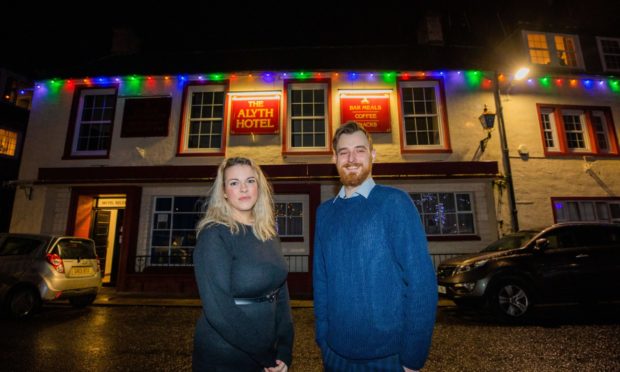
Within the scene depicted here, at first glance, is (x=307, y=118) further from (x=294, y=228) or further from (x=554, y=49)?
(x=554, y=49)

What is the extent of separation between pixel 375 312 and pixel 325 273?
0.46 m

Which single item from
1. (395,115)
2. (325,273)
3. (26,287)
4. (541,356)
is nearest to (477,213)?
(395,115)

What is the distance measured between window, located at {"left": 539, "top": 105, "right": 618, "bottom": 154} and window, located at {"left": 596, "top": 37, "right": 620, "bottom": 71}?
2.21 metres

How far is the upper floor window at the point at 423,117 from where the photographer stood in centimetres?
1075

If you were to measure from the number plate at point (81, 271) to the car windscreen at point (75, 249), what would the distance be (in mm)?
246

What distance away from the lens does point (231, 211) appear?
80.6 inches

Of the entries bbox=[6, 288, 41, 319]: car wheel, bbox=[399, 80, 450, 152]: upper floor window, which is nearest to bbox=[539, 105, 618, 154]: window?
bbox=[399, 80, 450, 152]: upper floor window

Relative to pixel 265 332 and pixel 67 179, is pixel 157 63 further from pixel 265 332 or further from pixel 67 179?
pixel 265 332

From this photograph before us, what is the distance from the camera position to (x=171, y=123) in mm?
10977

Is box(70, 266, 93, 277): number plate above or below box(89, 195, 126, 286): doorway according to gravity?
below

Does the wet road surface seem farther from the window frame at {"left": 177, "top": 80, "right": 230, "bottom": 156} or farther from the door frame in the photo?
the window frame at {"left": 177, "top": 80, "right": 230, "bottom": 156}

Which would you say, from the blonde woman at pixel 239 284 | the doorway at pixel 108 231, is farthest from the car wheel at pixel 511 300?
the doorway at pixel 108 231

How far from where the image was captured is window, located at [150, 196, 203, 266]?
33.8 feet

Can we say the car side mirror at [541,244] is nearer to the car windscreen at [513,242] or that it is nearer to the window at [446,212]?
the car windscreen at [513,242]
